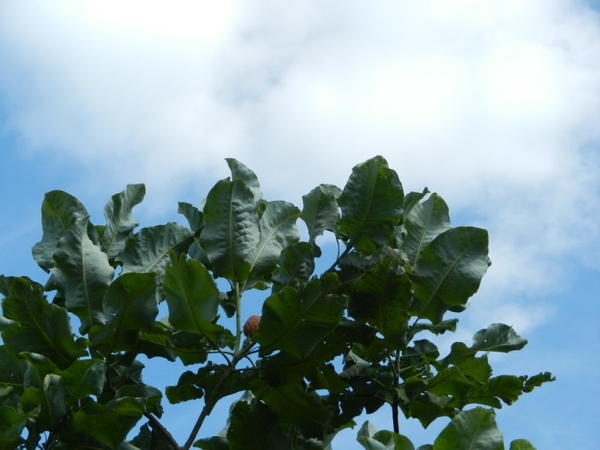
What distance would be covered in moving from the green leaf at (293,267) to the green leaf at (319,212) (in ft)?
0.52

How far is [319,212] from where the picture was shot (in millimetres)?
3002

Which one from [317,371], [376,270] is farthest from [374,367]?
[376,270]

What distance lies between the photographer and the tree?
2.56m

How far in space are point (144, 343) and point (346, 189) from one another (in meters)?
0.75

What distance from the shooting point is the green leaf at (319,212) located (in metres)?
2.98

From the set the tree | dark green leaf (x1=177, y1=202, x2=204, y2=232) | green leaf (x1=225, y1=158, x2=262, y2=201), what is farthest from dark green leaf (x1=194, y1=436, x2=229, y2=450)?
green leaf (x1=225, y1=158, x2=262, y2=201)

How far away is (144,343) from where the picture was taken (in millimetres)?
2748

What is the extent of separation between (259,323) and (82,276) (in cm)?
52

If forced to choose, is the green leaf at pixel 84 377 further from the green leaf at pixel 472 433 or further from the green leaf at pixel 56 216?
the green leaf at pixel 472 433

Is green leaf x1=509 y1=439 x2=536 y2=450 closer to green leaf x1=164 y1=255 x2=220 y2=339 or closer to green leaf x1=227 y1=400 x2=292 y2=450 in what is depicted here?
green leaf x1=227 y1=400 x2=292 y2=450

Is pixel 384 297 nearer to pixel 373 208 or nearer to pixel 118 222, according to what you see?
pixel 373 208

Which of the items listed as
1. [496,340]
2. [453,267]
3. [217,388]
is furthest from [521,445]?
[217,388]

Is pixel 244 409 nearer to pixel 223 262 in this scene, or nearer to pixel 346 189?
pixel 223 262

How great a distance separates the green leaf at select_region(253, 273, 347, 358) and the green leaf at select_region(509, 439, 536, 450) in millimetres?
626
